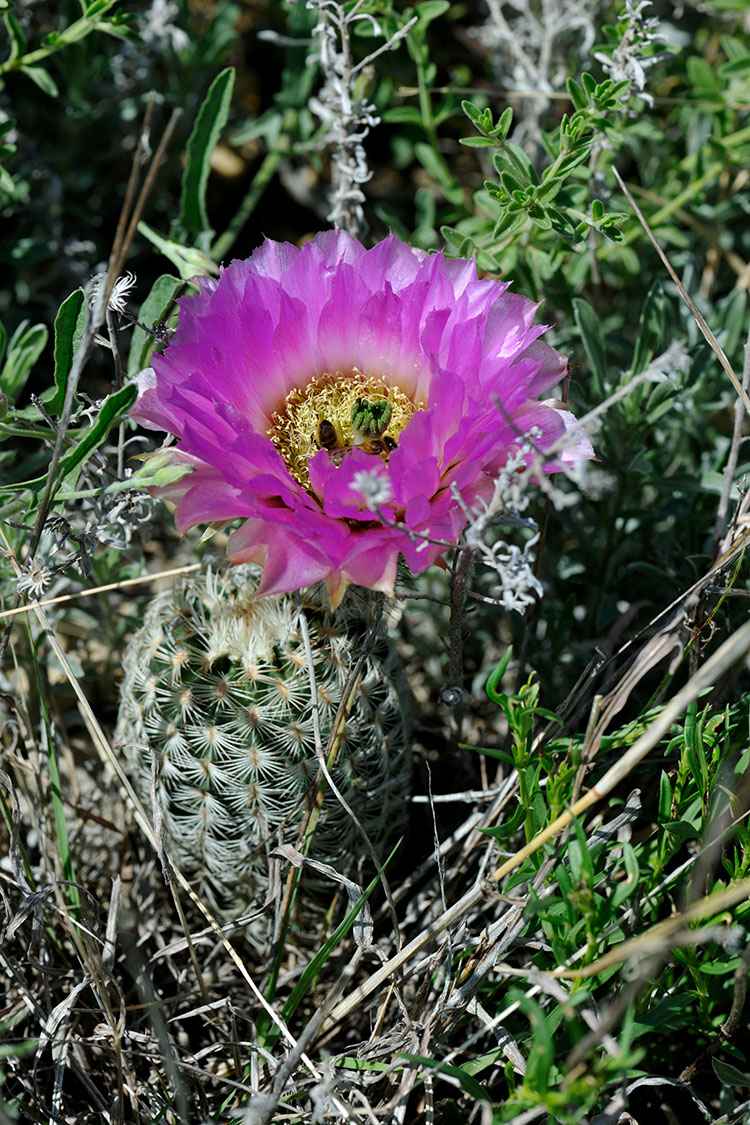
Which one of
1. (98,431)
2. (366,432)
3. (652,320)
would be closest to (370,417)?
(366,432)

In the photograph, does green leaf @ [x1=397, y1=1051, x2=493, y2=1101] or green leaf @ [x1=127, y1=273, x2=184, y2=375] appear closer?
green leaf @ [x1=397, y1=1051, x2=493, y2=1101]

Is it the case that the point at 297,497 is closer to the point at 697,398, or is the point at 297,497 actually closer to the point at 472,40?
the point at 697,398

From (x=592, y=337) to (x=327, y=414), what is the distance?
1.91 feet

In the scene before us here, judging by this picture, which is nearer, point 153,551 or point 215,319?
point 215,319

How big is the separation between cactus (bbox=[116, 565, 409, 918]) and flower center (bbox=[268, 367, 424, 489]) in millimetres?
204

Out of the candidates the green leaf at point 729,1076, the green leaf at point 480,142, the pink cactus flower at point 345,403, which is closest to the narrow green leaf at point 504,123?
the green leaf at point 480,142

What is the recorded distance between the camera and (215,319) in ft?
4.79

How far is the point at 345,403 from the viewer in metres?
1.65

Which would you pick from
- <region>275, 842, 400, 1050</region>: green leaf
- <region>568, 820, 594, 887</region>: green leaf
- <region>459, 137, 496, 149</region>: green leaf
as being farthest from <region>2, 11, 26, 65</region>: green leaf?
<region>568, 820, 594, 887</region>: green leaf

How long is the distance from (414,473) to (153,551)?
4.51 ft

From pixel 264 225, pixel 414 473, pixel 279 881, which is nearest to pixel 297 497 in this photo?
pixel 414 473

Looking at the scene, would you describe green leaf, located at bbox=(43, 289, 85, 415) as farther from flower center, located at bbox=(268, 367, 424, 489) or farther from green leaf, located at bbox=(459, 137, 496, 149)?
green leaf, located at bbox=(459, 137, 496, 149)

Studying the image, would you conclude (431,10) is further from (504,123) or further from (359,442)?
(359,442)

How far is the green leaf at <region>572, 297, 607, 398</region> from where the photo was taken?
1891 mm
